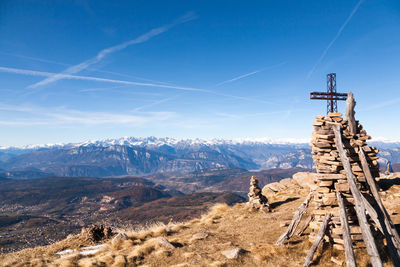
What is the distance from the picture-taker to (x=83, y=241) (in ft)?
56.2

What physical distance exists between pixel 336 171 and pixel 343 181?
625mm

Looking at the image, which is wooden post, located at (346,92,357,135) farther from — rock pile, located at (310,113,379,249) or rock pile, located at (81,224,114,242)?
rock pile, located at (81,224,114,242)

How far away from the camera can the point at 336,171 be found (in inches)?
484

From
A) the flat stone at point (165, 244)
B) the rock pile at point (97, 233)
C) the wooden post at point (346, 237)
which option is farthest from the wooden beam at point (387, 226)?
the rock pile at point (97, 233)

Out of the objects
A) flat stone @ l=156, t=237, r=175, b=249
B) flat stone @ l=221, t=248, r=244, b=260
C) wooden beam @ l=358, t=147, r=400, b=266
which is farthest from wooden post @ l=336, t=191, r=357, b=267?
flat stone @ l=156, t=237, r=175, b=249

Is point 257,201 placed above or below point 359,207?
below

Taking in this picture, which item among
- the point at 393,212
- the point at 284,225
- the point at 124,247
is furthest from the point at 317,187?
the point at 124,247

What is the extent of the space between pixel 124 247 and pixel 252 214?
15277 millimetres

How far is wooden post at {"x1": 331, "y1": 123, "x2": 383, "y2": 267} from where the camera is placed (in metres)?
9.05

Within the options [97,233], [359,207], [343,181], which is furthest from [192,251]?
[343,181]

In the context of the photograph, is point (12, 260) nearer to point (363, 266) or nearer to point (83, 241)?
point (83, 241)

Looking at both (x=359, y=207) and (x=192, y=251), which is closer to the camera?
(x=359, y=207)

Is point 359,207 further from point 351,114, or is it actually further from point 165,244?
point 165,244

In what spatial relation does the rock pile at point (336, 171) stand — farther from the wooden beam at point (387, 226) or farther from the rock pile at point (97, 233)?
the rock pile at point (97, 233)
